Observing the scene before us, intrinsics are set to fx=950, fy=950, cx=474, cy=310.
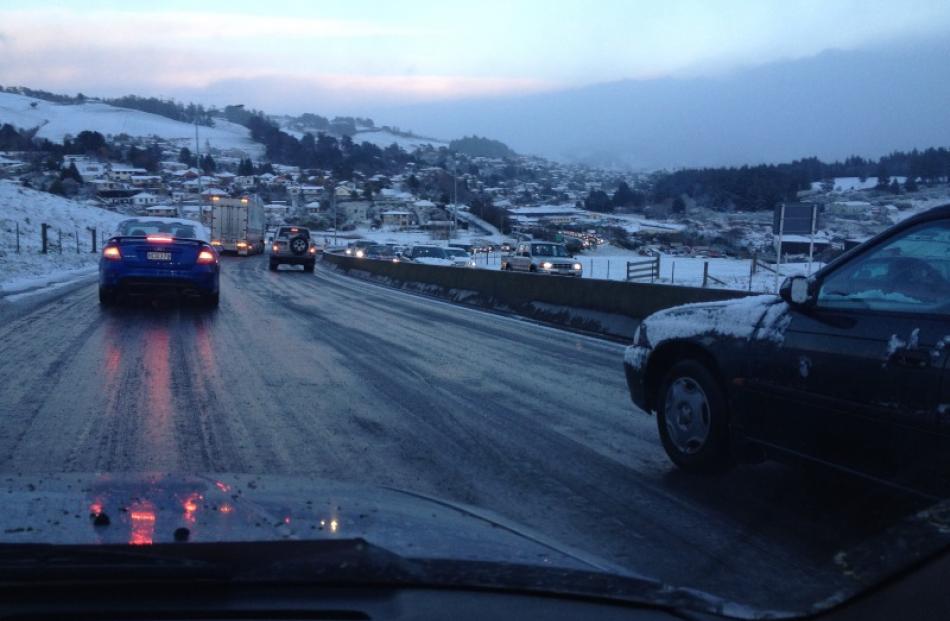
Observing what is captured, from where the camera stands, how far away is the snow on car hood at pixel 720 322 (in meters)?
5.80

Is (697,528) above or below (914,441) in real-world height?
below

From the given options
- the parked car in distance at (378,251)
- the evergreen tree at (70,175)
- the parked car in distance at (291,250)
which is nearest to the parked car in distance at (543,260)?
the parked car in distance at (291,250)

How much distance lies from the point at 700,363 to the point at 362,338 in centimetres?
826

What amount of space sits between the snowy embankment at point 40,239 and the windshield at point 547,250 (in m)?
16.0

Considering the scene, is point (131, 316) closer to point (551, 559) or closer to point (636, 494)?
point (636, 494)

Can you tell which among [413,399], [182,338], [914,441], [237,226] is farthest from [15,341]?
[237,226]

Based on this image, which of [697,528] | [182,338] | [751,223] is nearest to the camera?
[697,528]

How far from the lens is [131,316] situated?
15.8m

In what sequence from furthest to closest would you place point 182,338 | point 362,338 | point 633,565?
1. point 362,338
2. point 182,338
3. point 633,565

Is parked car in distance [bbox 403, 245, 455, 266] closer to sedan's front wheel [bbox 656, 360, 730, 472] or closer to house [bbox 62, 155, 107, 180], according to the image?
sedan's front wheel [bbox 656, 360, 730, 472]

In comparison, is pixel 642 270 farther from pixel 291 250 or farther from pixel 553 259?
pixel 291 250

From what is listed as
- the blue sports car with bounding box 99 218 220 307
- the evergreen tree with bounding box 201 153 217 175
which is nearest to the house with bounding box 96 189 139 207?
the evergreen tree with bounding box 201 153 217 175

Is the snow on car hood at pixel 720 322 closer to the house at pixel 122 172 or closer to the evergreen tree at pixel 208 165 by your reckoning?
the house at pixel 122 172

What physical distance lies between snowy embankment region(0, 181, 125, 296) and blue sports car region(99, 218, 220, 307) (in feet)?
16.3
